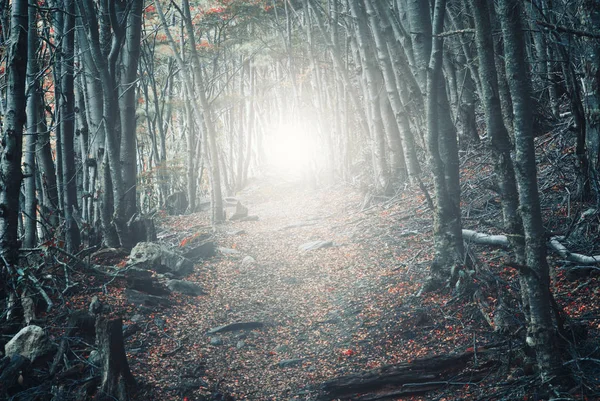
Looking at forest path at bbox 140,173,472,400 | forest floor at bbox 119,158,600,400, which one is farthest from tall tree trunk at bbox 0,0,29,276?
forest path at bbox 140,173,472,400

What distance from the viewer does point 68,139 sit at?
296 inches

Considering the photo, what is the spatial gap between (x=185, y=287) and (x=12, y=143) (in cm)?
334

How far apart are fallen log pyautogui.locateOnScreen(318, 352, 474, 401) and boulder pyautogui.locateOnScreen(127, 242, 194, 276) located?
4.01m

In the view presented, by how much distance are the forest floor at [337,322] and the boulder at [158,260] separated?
1.16 ft

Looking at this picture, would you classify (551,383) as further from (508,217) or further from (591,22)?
(591,22)

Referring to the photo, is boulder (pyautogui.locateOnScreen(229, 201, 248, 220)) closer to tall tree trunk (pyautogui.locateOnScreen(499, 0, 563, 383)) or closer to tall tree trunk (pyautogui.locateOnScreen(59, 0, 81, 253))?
tall tree trunk (pyautogui.locateOnScreen(59, 0, 81, 253))

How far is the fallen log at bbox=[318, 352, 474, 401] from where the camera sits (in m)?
3.51

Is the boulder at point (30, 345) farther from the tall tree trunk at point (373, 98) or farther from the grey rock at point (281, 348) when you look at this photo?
the tall tree trunk at point (373, 98)

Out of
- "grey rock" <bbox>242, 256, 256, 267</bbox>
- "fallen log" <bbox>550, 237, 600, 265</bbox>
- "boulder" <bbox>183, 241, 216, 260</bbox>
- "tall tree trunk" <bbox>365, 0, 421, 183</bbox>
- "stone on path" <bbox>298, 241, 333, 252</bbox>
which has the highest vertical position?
"tall tree trunk" <bbox>365, 0, 421, 183</bbox>

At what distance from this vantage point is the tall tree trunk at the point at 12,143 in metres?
4.34

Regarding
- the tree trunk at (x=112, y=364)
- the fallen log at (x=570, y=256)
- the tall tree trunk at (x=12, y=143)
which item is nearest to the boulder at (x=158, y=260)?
the tall tree trunk at (x=12, y=143)

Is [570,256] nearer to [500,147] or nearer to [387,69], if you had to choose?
[500,147]

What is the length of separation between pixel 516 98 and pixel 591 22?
3193 mm

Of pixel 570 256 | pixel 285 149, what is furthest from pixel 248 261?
pixel 285 149
